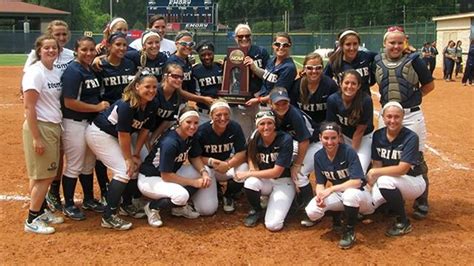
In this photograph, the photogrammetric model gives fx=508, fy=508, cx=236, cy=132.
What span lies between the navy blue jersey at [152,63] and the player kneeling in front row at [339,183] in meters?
1.93

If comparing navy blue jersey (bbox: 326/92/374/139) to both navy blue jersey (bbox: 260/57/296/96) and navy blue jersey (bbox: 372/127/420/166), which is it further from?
navy blue jersey (bbox: 260/57/296/96)

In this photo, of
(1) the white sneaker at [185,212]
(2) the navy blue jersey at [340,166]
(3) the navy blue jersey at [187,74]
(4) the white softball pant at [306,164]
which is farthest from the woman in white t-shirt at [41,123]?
(2) the navy blue jersey at [340,166]

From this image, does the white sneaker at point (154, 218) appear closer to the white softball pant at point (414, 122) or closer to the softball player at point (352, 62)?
the softball player at point (352, 62)

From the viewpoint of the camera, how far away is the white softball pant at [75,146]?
492 cm

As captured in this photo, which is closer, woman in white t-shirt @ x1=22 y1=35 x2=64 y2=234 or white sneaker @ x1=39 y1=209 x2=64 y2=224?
woman in white t-shirt @ x1=22 y1=35 x2=64 y2=234

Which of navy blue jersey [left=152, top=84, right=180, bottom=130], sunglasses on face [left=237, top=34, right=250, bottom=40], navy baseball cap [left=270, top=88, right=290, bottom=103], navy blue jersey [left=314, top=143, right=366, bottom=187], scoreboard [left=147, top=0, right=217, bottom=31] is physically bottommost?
navy blue jersey [left=314, top=143, right=366, bottom=187]

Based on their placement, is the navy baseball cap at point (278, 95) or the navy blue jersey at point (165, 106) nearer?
the navy baseball cap at point (278, 95)

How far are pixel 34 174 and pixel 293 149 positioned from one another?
246 cm

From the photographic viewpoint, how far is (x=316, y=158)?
4734 millimetres

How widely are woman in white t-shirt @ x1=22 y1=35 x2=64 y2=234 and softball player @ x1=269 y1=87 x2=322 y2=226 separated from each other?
205 cm

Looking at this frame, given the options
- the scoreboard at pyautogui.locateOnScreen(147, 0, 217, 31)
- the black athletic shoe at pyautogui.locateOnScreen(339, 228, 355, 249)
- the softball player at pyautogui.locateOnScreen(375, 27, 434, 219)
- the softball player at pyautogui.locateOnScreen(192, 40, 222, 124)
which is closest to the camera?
the black athletic shoe at pyautogui.locateOnScreen(339, 228, 355, 249)

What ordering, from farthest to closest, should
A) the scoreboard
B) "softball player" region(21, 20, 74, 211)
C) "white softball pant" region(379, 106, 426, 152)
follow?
1. the scoreboard
2. "white softball pant" region(379, 106, 426, 152)
3. "softball player" region(21, 20, 74, 211)

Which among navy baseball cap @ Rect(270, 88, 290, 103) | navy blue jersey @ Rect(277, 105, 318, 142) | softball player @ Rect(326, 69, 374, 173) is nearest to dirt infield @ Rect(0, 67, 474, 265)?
softball player @ Rect(326, 69, 374, 173)

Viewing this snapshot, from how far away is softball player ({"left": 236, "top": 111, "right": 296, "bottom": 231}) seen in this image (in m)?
4.84
